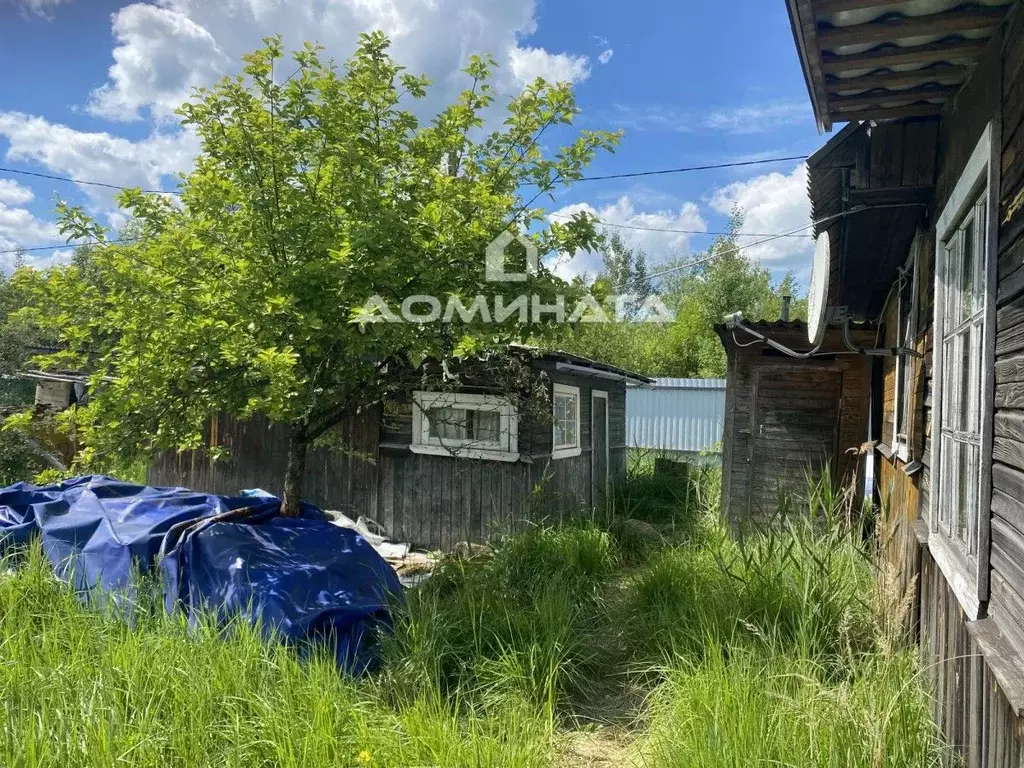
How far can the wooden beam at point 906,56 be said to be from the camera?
2174 mm

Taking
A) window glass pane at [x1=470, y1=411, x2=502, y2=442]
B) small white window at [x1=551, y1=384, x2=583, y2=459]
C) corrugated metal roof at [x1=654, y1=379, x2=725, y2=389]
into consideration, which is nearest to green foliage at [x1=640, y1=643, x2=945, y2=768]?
window glass pane at [x1=470, y1=411, x2=502, y2=442]

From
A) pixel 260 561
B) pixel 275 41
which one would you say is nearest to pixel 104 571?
pixel 260 561

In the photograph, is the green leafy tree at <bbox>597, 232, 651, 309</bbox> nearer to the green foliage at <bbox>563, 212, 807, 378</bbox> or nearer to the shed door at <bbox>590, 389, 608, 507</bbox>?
the green foliage at <bbox>563, 212, 807, 378</bbox>

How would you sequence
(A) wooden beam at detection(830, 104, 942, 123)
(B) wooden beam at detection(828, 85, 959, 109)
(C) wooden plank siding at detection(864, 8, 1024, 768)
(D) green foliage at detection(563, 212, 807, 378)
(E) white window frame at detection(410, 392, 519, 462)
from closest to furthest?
1. (C) wooden plank siding at detection(864, 8, 1024, 768)
2. (B) wooden beam at detection(828, 85, 959, 109)
3. (A) wooden beam at detection(830, 104, 942, 123)
4. (E) white window frame at detection(410, 392, 519, 462)
5. (D) green foliage at detection(563, 212, 807, 378)

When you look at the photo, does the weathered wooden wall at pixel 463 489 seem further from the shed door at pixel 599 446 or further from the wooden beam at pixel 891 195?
the wooden beam at pixel 891 195

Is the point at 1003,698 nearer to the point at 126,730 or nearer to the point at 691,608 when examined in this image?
the point at 691,608

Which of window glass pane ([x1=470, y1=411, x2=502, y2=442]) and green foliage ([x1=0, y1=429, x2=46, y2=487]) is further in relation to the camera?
green foliage ([x1=0, y1=429, x2=46, y2=487])

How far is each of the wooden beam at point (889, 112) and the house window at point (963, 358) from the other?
441 millimetres

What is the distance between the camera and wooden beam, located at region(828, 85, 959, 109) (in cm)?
261

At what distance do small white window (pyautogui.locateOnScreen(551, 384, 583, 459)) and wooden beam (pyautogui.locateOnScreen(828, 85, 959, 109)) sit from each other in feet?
17.9

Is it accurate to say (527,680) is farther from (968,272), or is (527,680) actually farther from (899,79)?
(899,79)

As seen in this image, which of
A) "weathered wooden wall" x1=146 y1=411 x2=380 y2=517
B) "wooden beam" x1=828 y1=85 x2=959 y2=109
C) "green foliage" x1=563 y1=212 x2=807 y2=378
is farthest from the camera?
"green foliage" x1=563 y1=212 x2=807 y2=378

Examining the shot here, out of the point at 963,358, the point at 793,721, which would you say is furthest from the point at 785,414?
the point at 793,721

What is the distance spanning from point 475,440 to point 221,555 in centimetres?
385
